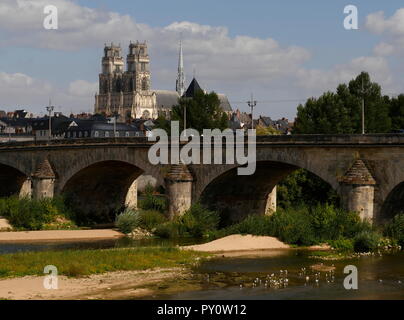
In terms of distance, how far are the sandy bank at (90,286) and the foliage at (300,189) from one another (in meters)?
32.4

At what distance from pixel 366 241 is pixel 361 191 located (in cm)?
416

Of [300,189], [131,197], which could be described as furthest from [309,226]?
[131,197]

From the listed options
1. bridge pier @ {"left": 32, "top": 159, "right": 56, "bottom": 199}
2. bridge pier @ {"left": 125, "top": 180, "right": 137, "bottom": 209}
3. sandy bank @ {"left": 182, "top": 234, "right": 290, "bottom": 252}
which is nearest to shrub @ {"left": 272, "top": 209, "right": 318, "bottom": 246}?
sandy bank @ {"left": 182, "top": 234, "right": 290, "bottom": 252}

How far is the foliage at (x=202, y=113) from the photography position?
347 feet

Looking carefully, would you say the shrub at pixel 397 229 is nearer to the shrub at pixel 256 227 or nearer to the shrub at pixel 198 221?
the shrub at pixel 256 227

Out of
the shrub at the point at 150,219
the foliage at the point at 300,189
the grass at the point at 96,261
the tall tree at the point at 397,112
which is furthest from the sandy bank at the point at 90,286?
the tall tree at the point at 397,112

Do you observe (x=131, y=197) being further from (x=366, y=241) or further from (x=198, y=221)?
(x=366, y=241)

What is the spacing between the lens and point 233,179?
6581 cm

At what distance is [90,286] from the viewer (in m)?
38.9

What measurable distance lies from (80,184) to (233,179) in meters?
18.3

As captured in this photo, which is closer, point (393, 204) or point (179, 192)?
point (393, 204)

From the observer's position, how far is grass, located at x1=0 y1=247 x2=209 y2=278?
42.2m
